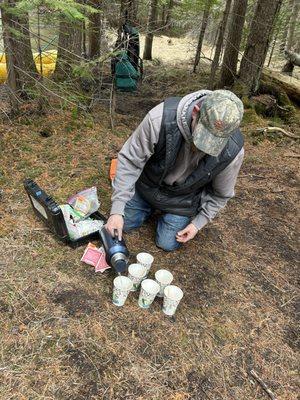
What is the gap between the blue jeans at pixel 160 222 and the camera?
2.95m

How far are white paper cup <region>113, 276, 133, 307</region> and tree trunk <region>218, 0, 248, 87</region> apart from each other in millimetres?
5445

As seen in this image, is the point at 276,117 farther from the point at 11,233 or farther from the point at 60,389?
the point at 60,389

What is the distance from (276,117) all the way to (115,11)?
3.41 m

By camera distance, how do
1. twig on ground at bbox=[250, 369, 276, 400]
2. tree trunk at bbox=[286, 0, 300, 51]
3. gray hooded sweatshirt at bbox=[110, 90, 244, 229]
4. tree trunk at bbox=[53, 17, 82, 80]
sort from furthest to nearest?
tree trunk at bbox=[286, 0, 300, 51] < tree trunk at bbox=[53, 17, 82, 80] < gray hooded sweatshirt at bbox=[110, 90, 244, 229] < twig on ground at bbox=[250, 369, 276, 400]

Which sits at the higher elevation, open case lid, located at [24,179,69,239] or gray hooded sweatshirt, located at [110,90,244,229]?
gray hooded sweatshirt, located at [110,90,244,229]

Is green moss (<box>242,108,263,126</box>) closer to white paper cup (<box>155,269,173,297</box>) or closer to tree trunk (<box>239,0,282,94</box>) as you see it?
tree trunk (<box>239,0,282,94</box>)

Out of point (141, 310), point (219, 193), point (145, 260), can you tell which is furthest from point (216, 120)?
point (141, 310)

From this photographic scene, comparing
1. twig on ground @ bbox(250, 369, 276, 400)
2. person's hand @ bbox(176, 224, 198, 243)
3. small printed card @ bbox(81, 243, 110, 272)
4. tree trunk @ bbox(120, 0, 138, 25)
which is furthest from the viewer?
tree trunk @ bbox(120, 0, 138, 25)

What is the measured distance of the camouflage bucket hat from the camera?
6.47 feet

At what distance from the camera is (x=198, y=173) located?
259 cm

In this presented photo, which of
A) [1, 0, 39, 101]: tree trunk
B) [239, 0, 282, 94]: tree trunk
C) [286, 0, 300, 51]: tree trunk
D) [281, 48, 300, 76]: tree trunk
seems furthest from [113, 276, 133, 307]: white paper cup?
[286, 0, 300, 51]: tree trunk

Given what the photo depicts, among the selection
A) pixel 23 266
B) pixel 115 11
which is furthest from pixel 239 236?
pixel 115 11

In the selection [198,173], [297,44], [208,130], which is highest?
[208,130]

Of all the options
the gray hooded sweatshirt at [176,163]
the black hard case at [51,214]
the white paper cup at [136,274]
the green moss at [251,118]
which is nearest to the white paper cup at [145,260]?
the white paper cup at [136,274]
